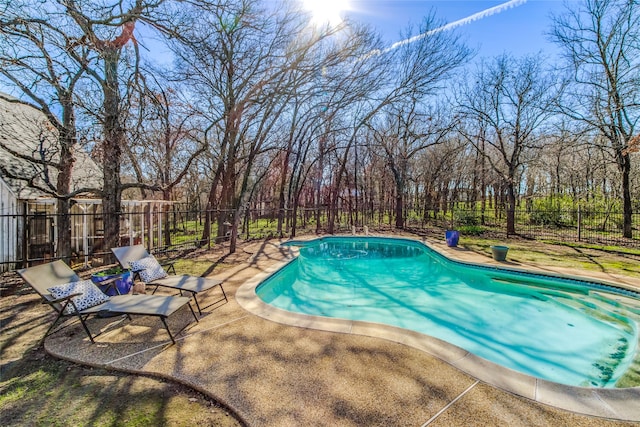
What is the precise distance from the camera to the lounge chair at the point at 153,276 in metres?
4.30

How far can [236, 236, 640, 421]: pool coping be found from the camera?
2.20 metres

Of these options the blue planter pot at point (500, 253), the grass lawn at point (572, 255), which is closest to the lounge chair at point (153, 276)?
the blue planter pot at point (500, 253)

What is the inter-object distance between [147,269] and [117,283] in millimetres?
477

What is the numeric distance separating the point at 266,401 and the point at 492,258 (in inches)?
317

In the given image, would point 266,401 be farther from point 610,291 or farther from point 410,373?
point 610,291

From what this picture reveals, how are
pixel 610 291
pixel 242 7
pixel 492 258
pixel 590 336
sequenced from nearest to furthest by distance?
pixel 590 336 → pixel 610 291 → pixel 242 7 → pixel 492 258

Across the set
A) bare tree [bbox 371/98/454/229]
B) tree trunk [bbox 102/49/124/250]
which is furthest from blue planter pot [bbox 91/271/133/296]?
bare tree [bbox 371/98/454/229]

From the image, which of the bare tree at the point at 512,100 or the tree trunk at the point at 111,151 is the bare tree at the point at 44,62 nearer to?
the tree trunk at the point at 111,151

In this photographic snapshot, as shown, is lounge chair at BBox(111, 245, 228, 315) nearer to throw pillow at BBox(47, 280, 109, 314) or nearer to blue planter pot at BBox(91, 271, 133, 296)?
blue planter pot at BBox(91, 271, 133, 296)

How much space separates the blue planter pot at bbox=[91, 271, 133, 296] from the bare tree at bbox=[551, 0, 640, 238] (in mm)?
15243

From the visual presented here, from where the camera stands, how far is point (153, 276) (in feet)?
15.4

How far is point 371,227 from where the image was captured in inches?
661

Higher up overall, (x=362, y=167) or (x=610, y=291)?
(x=362, y=167)

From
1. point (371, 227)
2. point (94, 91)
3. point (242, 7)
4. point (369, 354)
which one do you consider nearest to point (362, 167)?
point (371, 227)
